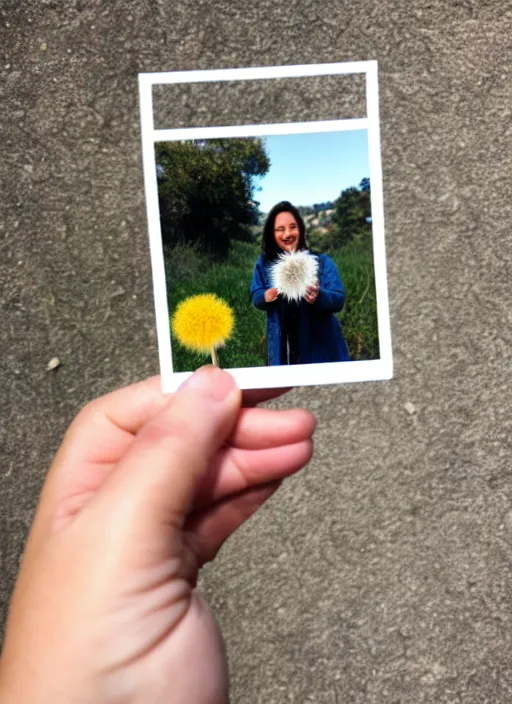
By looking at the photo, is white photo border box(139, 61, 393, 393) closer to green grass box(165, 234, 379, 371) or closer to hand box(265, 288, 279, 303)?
green grass box(165, 234, 379, 371)

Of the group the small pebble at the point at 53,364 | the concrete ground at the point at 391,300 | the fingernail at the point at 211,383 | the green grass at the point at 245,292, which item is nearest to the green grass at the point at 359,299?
the green grass at the point at 245,292

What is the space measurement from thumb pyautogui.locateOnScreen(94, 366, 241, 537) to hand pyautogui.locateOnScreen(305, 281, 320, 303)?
20 centimetres

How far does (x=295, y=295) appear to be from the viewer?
1007 mm

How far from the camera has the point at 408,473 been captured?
1520 millimetres

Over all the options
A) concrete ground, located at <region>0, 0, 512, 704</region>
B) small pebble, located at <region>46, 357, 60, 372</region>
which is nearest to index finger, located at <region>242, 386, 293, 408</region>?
concrete ground, located at <region>0, 0, 512, 704</region>

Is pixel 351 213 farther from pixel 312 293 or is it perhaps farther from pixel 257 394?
pixel 257 394

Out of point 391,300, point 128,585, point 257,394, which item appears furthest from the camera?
point 391,300

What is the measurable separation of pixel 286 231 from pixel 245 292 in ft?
0.43

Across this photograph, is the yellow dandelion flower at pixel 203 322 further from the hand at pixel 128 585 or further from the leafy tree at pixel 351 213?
the leafy tree at pixel 351 213

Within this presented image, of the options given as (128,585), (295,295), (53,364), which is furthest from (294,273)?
(53,364)

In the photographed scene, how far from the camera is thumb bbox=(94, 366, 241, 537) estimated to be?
0.81 metres

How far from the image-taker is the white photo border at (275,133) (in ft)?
3.14

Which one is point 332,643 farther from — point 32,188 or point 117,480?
point 32,188

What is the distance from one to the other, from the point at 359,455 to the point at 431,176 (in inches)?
30.7
